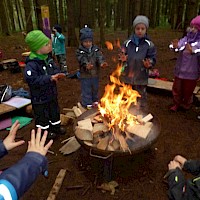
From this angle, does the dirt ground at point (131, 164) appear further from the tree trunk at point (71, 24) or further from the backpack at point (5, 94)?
the tree trunk at point (71, 24)

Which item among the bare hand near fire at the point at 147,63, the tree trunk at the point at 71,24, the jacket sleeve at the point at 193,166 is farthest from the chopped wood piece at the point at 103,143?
the tree trunk at the point at 71,24

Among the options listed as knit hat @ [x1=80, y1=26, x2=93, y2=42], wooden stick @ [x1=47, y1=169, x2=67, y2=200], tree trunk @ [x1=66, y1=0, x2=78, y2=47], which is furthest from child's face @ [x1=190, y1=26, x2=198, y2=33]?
tree trunk @ [x1=66, y1=0, x2=78, y2=47]

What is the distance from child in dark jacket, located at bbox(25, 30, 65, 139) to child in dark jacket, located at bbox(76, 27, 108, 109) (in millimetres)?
1003

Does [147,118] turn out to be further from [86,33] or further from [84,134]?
[86,33]

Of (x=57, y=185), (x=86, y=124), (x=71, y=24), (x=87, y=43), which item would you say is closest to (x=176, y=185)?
(x=86, y=124)

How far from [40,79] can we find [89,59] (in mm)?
1548

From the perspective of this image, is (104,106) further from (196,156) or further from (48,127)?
(196,156)

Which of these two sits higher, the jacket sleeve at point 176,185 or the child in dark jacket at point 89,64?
the child in dark jacket at point 89,64

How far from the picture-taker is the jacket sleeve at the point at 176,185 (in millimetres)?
2572

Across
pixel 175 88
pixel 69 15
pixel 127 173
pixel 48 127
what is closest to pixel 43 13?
pixel 48 127

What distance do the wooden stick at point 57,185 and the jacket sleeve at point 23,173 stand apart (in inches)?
64.2

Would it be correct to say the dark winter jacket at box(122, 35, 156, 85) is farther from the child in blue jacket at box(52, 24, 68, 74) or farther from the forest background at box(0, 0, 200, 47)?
the forest background at box(0, 0, 200, 47)

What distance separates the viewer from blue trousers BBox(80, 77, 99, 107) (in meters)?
5.56

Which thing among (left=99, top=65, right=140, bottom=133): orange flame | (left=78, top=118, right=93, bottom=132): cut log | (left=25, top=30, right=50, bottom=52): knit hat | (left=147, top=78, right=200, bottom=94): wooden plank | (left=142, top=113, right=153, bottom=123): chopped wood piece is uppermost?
(left=25, top=30, right=50, bottom=52): knit hat
